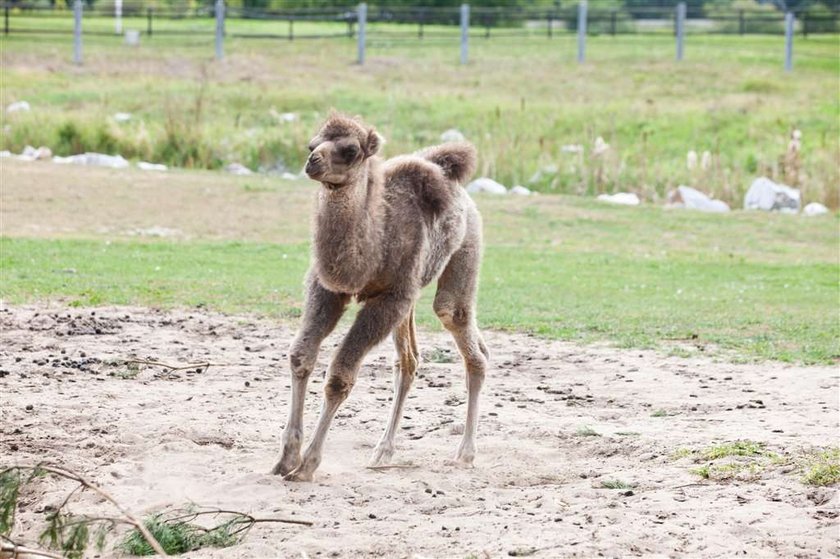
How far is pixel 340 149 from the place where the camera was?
7297 millimetres

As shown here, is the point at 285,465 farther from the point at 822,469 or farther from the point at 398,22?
the point at 398,22

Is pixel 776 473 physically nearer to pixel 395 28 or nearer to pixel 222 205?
pixel 222 205

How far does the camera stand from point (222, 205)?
22234 mm

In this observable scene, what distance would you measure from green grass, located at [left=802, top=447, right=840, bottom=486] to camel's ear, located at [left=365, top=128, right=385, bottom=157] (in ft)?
10.0

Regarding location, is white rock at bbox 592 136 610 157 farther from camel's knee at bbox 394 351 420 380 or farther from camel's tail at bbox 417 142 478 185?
camel's knee at bbox 394 351 420 380

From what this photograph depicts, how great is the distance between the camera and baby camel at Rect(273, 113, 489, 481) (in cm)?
744

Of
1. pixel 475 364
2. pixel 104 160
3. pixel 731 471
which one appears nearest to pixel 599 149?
pixel 104 160

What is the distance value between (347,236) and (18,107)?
86.5 ft

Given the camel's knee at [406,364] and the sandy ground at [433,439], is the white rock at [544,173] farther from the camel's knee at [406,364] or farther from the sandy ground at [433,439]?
the camel's knee at [406,364]

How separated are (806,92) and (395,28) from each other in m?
25.5

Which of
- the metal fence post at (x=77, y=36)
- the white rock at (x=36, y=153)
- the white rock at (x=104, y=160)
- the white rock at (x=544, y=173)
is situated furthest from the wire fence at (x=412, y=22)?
the white rock at (x=104, y=160)

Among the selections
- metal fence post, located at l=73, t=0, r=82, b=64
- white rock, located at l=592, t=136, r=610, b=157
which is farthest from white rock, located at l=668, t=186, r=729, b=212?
metal fence post, located at l=73, t=0, r=82, b=64

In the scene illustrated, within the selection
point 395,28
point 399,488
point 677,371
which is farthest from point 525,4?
point 399,488

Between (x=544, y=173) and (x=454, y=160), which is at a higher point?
(x=454, y=160)
